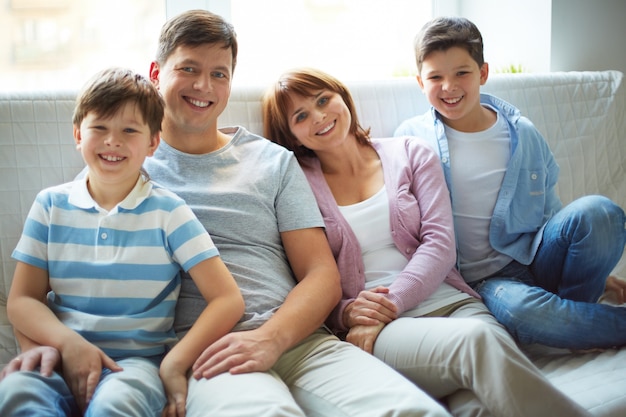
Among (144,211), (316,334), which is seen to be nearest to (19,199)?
(144,211)

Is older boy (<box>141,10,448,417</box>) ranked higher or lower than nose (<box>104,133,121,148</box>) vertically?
lower

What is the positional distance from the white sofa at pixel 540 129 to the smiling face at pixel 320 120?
0.14 m

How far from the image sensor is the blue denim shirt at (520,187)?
172 centimetres

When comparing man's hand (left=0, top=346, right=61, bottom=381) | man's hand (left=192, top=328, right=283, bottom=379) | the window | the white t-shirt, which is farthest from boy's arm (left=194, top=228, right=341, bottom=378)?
the window

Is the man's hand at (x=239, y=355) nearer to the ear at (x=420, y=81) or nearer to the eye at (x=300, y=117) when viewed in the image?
the eye at (x=300, y=117)

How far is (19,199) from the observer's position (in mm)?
1539

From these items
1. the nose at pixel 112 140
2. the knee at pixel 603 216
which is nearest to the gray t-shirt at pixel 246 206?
the nose at pixel 112 140

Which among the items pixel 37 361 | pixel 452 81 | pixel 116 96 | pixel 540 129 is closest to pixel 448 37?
pixel 452 81

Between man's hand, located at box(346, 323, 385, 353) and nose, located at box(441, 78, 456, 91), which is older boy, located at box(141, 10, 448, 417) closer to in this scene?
man's hand, located at box(346, 323, 385, 353)

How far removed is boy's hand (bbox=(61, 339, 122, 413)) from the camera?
1166mm

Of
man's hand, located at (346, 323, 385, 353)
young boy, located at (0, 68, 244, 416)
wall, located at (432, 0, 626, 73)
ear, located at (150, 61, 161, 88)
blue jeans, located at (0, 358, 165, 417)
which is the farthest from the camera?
wall, located at (432, 0, 626, 73)

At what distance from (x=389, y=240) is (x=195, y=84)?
0.57 meters

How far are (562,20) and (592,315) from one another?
51.2 inches

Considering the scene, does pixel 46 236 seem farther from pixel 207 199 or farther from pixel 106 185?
pixel 207 199
